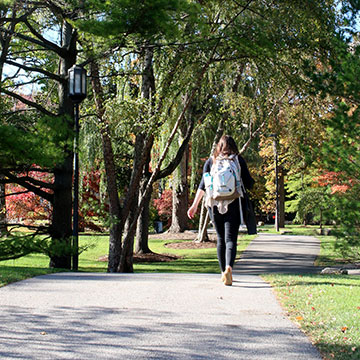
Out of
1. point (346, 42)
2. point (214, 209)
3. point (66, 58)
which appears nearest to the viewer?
point (346, 42)

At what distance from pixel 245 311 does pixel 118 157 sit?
13841mm

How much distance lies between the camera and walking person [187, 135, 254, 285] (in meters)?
6.80

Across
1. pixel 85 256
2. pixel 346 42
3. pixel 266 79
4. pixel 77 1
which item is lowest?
pixel 85 256

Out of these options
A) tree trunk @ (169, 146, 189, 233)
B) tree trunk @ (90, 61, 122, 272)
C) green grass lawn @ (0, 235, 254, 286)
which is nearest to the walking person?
green grass lawn @ (0, 235, 254, 286)

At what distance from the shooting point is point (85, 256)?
1922 centimetres

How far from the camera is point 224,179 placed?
6773 millimetres

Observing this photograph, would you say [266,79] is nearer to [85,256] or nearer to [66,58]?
[66,58]

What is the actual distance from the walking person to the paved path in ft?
1.44

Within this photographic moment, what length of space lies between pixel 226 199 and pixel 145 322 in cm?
245

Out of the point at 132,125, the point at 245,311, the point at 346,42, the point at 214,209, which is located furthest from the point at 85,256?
the point at 346,42

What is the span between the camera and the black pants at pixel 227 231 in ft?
22.4

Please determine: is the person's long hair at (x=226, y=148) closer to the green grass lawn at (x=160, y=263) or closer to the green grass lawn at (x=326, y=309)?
the green grass lawn at (x=326, y=309)

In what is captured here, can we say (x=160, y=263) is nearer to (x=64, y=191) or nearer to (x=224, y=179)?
(x=64, y=191)

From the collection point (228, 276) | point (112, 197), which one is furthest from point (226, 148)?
point (112, 197)
